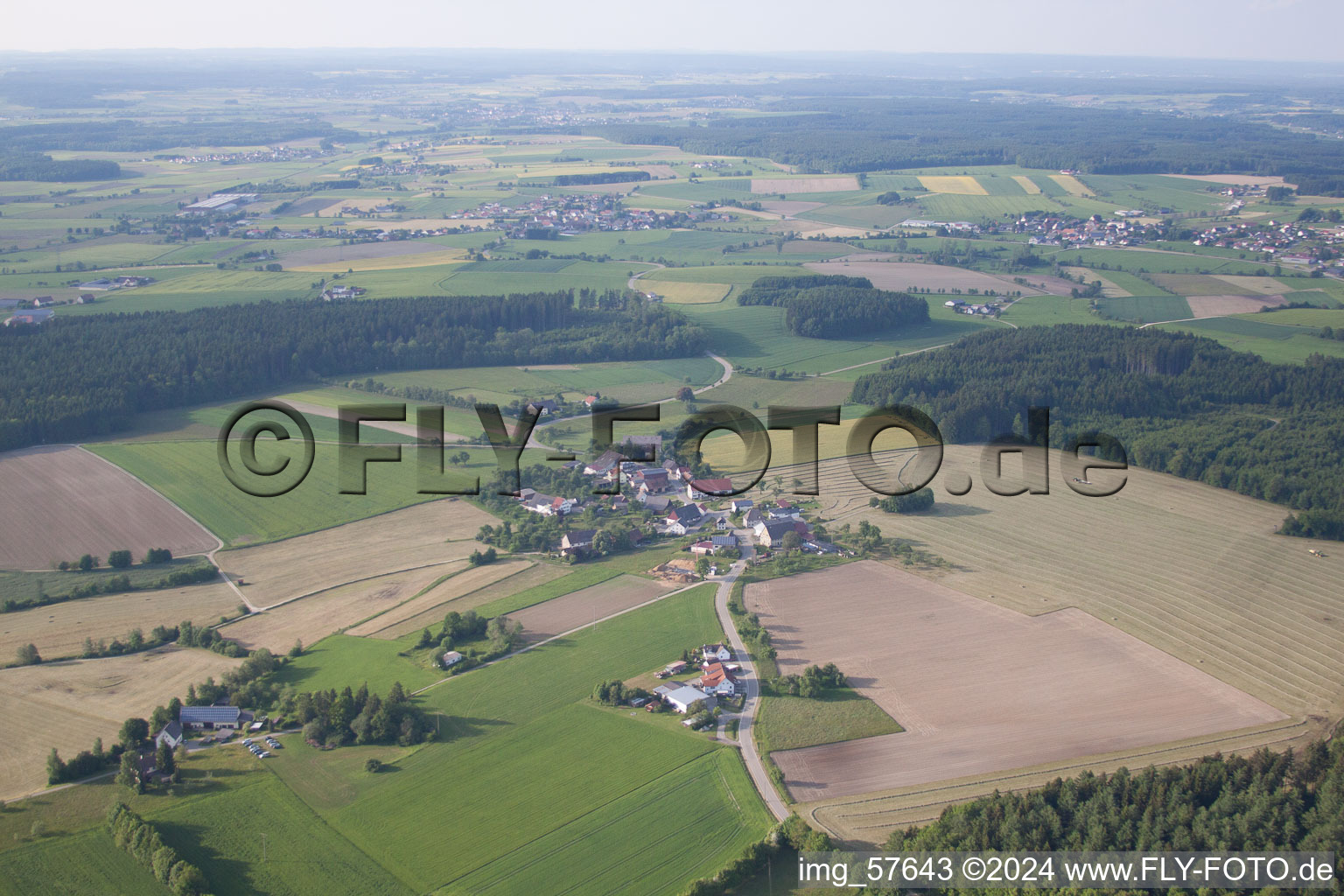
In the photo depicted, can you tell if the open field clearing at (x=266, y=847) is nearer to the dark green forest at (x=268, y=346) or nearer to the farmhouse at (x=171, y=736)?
the farmhouse at (x=171, y=736)

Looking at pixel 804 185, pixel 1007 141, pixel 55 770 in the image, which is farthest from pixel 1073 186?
pixel 55 770

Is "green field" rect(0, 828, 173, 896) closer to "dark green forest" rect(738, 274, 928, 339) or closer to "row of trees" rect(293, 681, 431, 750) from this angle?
"row of trees" rect(293, 681, 431, 750)

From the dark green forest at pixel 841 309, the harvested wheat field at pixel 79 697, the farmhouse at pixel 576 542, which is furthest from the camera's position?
the dark green forest at pixel 841 309

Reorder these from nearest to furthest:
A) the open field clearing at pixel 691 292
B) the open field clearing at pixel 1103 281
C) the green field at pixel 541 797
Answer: the green field at pixel 541 797, the open field clearing at pixel 691 292, the open field clearing at pixel 1103 281

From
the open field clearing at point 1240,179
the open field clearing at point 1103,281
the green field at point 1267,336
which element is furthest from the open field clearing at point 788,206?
the green field at point 1267,336

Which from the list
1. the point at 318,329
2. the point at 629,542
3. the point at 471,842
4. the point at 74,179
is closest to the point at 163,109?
the point at 74,179

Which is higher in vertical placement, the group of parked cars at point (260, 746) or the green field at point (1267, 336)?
the green field at point (1267, 336)
